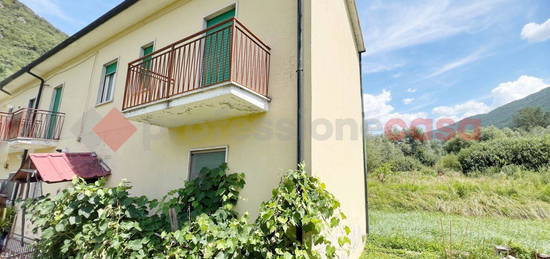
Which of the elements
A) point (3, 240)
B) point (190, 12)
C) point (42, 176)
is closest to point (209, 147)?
point (190, 12)

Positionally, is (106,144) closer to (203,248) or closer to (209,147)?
(209,147)

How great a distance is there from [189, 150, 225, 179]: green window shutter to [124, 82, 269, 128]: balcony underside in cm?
74

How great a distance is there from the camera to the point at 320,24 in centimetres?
509

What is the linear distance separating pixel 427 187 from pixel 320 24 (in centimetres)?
1107

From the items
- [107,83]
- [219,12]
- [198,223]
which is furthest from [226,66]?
[107,83]

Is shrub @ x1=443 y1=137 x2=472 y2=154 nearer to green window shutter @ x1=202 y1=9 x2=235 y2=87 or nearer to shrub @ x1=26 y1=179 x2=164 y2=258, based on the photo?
green window shutter @ x1=202 y1=9 x2=235 y2=87

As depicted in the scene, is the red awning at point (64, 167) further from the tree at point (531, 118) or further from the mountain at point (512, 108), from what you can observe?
the tree at point (531, 118)

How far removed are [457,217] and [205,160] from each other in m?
10.6

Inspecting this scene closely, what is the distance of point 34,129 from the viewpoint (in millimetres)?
9781

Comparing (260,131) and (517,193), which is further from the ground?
(260,131)

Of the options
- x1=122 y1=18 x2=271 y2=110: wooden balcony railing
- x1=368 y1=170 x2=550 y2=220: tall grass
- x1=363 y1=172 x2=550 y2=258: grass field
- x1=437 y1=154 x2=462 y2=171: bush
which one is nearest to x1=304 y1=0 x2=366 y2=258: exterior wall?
x1=122 y1=18 x2=271 y2=110: wooden balcony railing

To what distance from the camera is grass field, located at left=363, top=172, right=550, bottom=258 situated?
6.66m

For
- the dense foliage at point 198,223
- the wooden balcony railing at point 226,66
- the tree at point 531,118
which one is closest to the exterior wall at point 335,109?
the dense foliage at point 198,223

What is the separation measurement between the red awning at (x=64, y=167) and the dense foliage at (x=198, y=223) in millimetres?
1067
